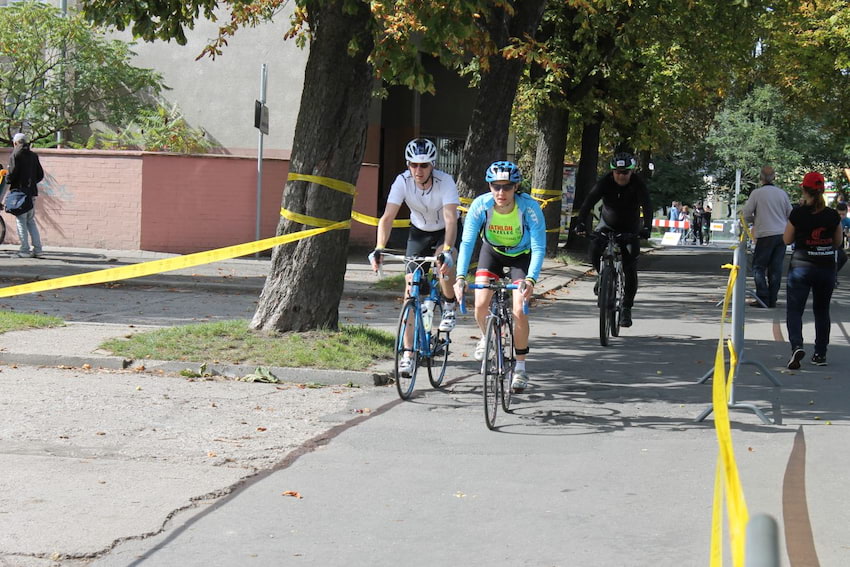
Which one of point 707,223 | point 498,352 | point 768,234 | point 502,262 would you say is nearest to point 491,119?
point 768,234

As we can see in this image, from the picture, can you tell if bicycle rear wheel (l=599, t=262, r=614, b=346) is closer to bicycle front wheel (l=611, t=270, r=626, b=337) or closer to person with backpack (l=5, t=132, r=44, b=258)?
bicycle front wheel (l=611, t=270, r=626, b=337)

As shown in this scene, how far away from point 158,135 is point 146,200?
2.17 meters

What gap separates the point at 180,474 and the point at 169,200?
17.7 metres

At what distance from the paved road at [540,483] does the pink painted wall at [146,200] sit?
550 inches

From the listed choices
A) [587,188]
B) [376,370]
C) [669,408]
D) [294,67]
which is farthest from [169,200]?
[669,408]

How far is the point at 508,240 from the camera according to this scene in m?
8.84

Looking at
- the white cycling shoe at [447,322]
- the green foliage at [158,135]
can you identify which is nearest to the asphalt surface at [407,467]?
the white cycling shoe at [447,322]

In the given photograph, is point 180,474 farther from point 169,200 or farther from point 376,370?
point 169,200

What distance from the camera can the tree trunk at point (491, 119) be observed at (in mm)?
18672

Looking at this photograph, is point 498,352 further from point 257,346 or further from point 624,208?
point 624,208

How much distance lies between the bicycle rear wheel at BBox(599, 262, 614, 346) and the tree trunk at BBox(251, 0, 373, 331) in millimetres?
2759

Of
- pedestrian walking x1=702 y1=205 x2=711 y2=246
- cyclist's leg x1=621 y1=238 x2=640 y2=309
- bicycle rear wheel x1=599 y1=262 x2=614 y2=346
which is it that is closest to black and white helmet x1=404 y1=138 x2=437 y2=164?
bicycle rear wheel x1=599 y1=262 x2=614 y2=346

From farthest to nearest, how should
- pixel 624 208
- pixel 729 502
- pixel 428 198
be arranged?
pixel 624 208 < pixel 428 198 < pixel 729 502

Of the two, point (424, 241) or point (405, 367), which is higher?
point (424, 241)
